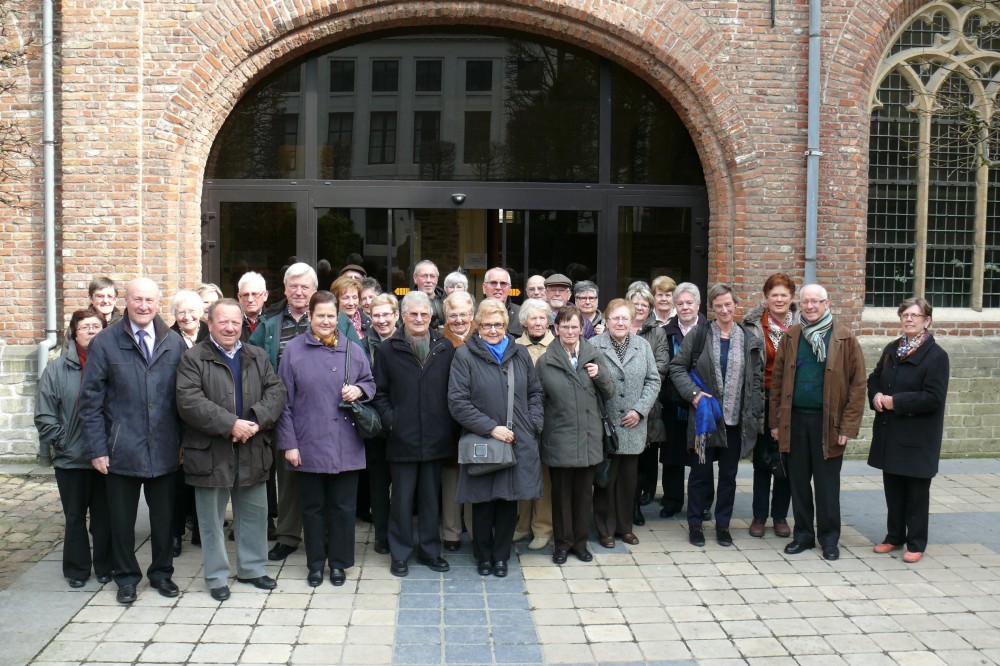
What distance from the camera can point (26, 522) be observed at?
24.5ft

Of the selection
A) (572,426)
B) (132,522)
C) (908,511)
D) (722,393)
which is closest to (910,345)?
(908,511)

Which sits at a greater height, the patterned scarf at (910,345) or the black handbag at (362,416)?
the patterned scarf at (910,345)

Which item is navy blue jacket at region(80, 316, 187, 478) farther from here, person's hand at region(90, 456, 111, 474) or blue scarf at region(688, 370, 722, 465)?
blue scarf at region(688, 370, 722, 465)

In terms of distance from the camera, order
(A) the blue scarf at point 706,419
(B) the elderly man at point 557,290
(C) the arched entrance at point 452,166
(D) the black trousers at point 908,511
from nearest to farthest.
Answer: (D) the black trousers at point 908,511
(A) the blue scarf at point 706,419
(B) the elderly man at point 557,290
(C) the arched entrance at point 452,166

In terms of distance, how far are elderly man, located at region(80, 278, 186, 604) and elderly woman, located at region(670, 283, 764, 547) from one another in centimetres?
367

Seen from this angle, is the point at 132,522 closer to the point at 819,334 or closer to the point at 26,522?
the point at 26,522

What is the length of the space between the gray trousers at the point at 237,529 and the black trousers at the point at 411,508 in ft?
2.87

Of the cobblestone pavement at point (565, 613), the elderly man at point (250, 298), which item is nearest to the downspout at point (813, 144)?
the cobblestone pavement at point (565, 613)

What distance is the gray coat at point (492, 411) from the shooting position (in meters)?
6.16

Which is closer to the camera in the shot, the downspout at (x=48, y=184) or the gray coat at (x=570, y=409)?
the gray coat at (x=570, y=409)

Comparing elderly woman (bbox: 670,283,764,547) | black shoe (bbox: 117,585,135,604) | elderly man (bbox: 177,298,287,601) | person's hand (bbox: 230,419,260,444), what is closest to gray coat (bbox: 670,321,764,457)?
elderly woman (bbox: 670,283,764,547)

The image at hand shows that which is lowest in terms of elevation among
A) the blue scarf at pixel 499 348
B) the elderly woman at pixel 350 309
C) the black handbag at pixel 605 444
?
the black handbag at pixel 605 444

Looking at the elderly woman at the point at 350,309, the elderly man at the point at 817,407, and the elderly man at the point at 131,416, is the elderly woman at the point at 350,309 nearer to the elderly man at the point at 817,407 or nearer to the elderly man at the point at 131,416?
the elderly man at the point at 131,416

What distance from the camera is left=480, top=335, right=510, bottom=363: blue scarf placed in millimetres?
6266
